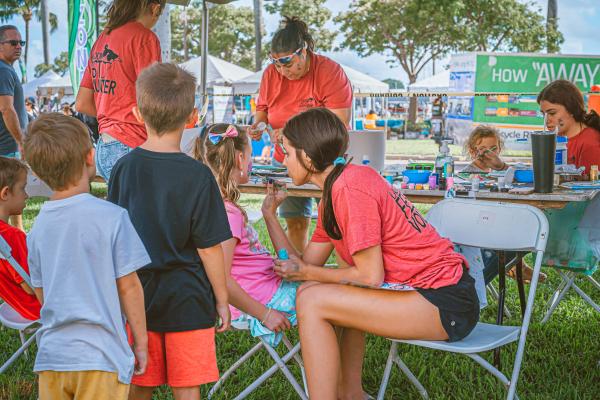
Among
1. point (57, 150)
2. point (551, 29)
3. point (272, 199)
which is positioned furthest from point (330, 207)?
point (551, 29)

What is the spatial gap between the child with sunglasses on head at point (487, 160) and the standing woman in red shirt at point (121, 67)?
1.88 m

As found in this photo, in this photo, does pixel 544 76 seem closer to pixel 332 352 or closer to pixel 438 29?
pixel 438 29

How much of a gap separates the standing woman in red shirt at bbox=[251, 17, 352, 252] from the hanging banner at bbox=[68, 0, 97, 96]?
6.83 ft

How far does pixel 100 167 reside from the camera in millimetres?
3410

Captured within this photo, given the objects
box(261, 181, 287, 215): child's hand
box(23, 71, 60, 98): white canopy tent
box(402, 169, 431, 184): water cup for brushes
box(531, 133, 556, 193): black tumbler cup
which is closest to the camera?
box(261, 181, 287, 215): child's hand

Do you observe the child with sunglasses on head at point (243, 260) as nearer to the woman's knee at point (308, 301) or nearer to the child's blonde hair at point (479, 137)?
the woman's knee at point (308, 301)

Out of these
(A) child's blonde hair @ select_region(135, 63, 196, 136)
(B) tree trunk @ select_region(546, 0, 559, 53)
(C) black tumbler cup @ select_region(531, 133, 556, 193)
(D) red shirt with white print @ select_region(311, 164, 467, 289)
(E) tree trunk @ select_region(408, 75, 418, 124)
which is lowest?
(D) red shirt with white print @ select_region(311, 164, 467, 289)

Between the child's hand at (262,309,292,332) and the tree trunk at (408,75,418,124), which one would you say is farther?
the tree trunk at (408,75,418,124)

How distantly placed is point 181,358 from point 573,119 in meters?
2.95

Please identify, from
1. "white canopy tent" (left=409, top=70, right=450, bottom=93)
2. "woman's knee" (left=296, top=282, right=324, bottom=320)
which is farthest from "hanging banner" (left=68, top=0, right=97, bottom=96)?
"white canopy tent" (left=409, top=70, right=450, bottom=93)

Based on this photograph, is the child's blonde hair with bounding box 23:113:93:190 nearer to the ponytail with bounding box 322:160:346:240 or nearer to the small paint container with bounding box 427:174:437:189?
the ponytail with bounding box 322:160:346:240

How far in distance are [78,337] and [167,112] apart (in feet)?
2.21


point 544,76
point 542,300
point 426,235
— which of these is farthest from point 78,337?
point 544,76

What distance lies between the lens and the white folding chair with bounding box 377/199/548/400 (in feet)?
7.63
